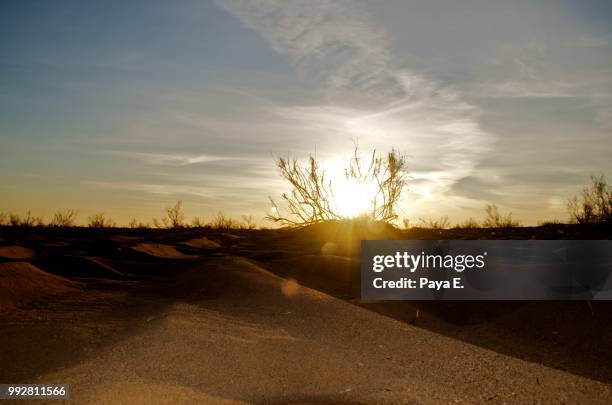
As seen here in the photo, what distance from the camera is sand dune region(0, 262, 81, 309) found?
18.9 ft

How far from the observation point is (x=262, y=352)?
3.76 meters

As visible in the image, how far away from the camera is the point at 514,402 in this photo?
3.26 meters

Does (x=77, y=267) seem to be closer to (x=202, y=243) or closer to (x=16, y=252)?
(x=16, y=252)

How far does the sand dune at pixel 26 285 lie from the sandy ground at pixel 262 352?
8 centimetres

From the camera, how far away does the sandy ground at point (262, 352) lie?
3.14 metres

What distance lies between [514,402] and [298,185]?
29.3ft

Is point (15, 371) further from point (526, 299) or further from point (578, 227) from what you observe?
point (578, 227)

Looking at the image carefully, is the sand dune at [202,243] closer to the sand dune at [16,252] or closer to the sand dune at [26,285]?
the sand dune at [16,252]

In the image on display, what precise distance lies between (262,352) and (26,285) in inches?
146

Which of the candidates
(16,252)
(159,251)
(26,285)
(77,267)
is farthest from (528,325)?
(16,252)

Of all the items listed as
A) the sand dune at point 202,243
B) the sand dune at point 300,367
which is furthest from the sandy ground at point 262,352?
the sand dune at point 202,243

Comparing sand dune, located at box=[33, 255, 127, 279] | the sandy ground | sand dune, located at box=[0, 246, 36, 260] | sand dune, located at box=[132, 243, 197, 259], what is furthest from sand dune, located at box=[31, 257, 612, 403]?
sand dune, located at box=[0, 246, 36, 260]

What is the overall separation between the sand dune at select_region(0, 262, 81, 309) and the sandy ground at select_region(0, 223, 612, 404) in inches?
3.1

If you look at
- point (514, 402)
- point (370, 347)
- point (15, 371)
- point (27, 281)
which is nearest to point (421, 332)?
point (370, 347)
